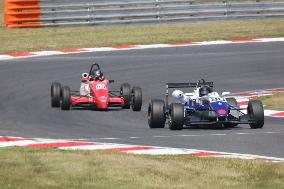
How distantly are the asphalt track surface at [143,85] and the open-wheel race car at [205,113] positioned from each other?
0.67ft

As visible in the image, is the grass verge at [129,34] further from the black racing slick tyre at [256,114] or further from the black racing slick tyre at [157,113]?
the black racing slick tyre at [256,114]

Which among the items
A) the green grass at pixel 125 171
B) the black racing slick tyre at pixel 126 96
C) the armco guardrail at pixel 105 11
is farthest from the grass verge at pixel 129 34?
the green grass at pixel 125 171

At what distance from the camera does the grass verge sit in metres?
37.7

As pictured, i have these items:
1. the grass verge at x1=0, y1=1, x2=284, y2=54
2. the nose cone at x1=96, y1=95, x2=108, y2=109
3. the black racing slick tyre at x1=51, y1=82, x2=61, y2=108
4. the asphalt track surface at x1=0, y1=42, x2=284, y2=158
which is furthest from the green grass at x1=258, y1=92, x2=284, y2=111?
the grass verge at x1=0, y1=1, x2=284, y2=54

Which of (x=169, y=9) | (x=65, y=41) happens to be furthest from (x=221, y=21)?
(x=65, y=41)

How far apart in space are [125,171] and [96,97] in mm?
9390

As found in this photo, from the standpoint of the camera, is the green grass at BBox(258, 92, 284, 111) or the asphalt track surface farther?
the green grass at BBox(258, 92, 284, 111)

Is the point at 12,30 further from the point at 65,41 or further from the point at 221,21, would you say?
the point at 221,21

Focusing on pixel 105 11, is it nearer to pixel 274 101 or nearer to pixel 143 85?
pixel 143 85

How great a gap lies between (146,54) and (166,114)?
13.7 m

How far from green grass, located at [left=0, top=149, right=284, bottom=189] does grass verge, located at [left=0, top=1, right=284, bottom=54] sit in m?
19.4

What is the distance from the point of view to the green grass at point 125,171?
47.4ft

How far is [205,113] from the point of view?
21391mm

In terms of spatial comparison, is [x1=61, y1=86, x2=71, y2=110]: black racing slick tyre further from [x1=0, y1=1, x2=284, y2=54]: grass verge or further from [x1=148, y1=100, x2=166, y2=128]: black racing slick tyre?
[x1=0, y1=1, x2=284, y2=54]: grass verge
